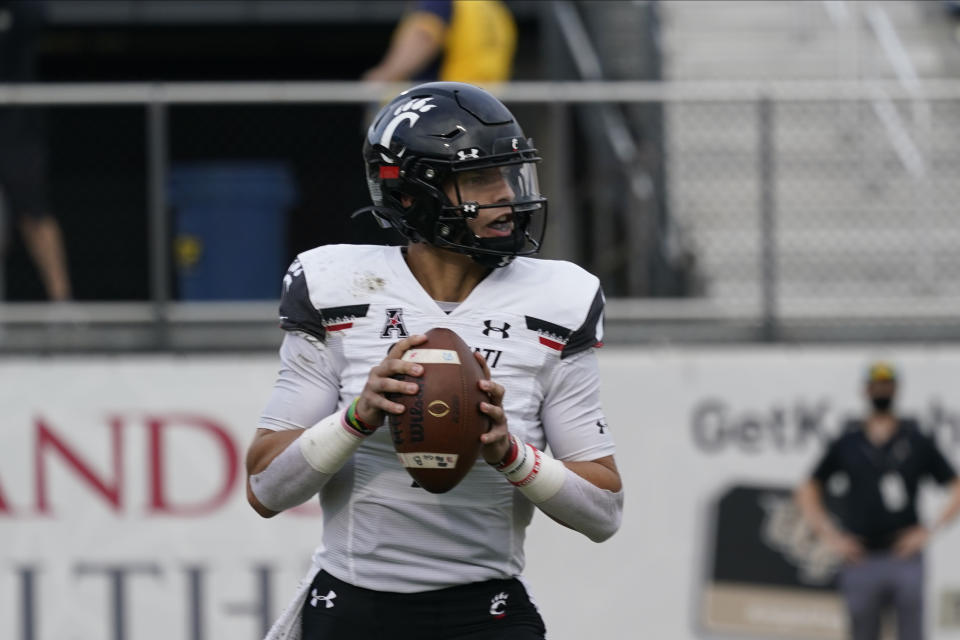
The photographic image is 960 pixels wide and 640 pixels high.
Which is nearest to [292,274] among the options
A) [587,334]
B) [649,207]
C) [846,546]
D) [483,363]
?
[483,363]

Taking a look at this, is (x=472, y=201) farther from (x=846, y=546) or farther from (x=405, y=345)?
(x=846, y=546)

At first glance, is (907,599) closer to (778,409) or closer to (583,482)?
(778,409)

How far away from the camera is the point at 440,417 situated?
292cm

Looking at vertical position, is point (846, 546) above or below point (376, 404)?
below

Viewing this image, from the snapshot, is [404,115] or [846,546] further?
[846,546]

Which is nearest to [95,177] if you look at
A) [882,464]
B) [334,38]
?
[334,38]

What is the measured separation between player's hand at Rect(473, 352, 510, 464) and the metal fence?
4499 mm

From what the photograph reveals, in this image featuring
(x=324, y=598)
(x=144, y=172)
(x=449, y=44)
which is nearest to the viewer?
(x=324, y=598)

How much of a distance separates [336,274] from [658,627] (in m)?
4.95

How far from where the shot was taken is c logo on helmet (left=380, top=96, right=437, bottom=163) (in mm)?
3293

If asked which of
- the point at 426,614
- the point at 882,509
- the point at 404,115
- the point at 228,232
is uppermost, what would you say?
the point at 228,232

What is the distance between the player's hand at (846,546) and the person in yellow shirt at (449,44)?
2.73m

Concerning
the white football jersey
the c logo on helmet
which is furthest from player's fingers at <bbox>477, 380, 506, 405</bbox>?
the c logo on helmet

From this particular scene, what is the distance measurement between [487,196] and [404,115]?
0.25m
